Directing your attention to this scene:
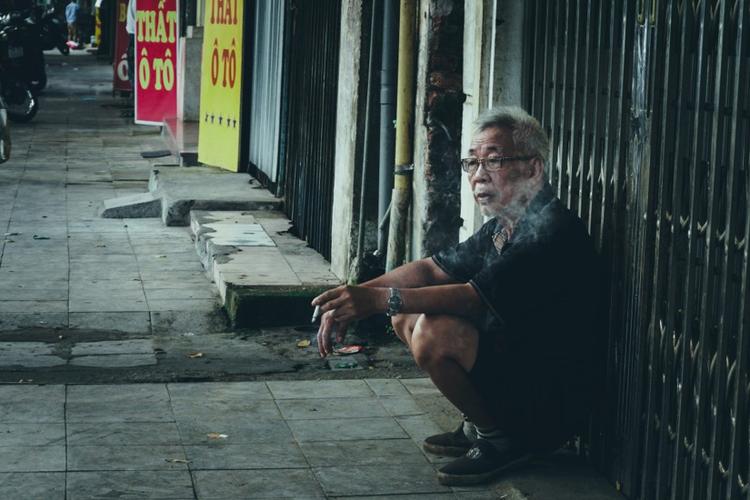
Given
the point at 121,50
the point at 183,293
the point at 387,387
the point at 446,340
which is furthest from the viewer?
the point at 121,50

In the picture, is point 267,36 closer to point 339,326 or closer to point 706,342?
point 339,326

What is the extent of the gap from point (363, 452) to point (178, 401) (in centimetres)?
106

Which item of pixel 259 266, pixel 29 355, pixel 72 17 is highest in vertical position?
pixel 72 17

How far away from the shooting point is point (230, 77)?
12.1 m

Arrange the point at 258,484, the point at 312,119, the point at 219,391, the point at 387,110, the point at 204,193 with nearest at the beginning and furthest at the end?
the point at 258,484
the point at 219,391
the point at 387,110
the point at 312,119
the point at 204,193

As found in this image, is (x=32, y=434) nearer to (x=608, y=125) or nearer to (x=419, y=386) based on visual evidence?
(x=419, y=386)

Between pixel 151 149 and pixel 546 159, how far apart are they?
11.9 metres

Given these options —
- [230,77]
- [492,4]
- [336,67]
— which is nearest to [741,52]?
[492,4]

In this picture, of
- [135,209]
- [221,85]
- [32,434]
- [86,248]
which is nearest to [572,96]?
[32,434]

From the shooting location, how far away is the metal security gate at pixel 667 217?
380 cm

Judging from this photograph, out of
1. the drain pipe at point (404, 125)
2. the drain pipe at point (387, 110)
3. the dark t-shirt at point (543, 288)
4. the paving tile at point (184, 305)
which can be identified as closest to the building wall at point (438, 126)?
the drain pipe at point (404, 125)

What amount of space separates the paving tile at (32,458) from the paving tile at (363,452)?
2.93ft

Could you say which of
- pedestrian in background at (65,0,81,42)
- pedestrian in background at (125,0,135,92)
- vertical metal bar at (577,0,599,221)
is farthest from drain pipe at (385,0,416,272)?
pedestrian in background at (65,0,81,42)

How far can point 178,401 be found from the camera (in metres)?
5.87
